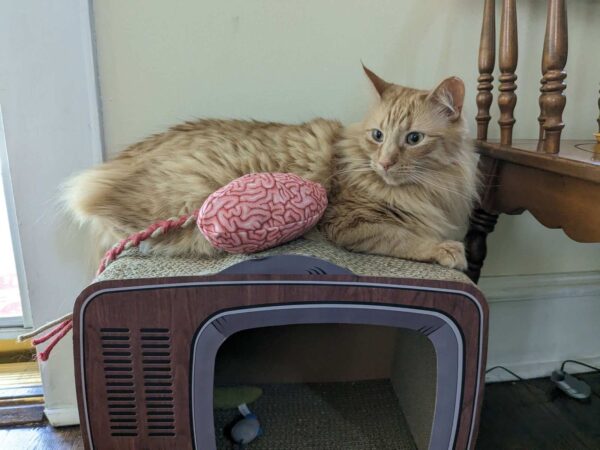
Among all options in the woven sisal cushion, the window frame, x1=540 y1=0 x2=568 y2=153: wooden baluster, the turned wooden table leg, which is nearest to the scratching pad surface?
the woven sisal cushion

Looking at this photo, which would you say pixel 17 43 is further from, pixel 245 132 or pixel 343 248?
pixel 343 248

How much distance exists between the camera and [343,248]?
0.87 m

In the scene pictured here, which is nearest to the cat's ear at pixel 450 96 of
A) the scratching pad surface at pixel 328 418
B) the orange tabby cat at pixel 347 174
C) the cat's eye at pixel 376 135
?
the orange tabby cat at pixel 347 174

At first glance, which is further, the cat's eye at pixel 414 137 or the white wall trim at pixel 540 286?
the white wall trim at pixel 540 286

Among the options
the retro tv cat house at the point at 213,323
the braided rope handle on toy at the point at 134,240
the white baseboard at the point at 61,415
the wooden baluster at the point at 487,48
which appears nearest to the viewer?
the retro tv cat house at the point at 213,323

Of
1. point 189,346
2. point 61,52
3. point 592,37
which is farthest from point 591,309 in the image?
point 61,52

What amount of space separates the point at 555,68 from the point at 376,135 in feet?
1.18

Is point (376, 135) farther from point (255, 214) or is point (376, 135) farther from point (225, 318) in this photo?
point (225, 318)

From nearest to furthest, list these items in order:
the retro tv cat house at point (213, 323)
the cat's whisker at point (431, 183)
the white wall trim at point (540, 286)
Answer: the retro tv cat house at point (213, 323) < the cat's whisker at point (431, 183) < the white wall trim at point (540, 286)

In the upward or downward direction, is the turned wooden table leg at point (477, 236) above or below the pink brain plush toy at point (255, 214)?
below

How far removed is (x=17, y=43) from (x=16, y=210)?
39 centimetres

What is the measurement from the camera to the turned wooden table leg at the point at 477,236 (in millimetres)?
1104

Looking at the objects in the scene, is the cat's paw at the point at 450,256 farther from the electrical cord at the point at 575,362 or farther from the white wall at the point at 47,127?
the electrical cord at the point at 575,362

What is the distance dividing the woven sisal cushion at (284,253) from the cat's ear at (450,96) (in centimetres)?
33
